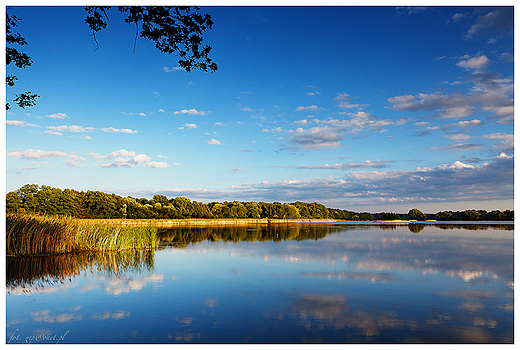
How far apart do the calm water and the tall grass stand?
1.15 meters

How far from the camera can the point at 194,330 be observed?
22.5ft

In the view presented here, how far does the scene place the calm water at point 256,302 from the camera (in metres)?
6.71

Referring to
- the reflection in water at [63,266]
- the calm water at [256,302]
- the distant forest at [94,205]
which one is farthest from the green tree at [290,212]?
the calm water at [256,302]

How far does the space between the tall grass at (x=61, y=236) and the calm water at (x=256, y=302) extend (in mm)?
1153

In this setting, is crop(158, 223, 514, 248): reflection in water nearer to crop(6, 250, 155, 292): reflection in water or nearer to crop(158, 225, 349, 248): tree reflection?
crop(158, 225, 349, 248): tree reflection

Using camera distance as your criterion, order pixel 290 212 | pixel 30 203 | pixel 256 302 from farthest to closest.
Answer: pixel 290 212 < pixel 30 203 < pixel 256 302

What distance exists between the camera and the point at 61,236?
16.7m

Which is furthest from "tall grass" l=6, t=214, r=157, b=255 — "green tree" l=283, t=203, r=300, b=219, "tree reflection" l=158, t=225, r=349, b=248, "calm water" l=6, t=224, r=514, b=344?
"green tree" l=283, t=203, r=300, b=219

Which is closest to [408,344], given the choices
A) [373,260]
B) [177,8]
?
[177,8]

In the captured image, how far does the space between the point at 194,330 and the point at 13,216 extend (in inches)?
483

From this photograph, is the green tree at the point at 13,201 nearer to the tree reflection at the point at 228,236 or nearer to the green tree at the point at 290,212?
the tree reflection at the point at 228,236

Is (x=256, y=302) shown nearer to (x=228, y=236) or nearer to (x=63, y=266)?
(x=63, y=266)

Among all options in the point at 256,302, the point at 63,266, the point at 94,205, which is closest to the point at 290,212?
the point at 94,205

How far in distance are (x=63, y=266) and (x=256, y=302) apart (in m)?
8.64
